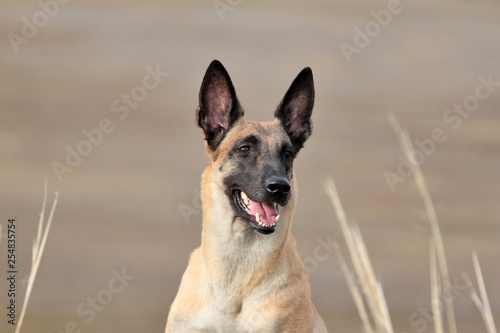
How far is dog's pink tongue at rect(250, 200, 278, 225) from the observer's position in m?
5.07

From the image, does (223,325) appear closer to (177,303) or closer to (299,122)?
(177,303)

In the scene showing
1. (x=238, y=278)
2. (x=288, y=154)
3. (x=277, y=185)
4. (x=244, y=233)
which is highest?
(x=288, y=154)

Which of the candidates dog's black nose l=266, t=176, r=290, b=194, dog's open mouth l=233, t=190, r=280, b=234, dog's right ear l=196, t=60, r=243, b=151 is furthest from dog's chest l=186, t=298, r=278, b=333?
dog's right ear l=196, t=60, r=243, b=151

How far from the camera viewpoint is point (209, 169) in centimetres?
562

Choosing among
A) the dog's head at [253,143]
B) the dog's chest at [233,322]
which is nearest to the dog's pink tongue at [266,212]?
the dog's head at [253,143]

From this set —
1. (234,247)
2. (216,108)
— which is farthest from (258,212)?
(216,108)

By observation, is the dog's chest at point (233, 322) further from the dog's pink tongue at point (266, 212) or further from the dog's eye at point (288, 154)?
the dog's eye at point (288, 154)

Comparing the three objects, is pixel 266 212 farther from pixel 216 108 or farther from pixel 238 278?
pixel 216 108

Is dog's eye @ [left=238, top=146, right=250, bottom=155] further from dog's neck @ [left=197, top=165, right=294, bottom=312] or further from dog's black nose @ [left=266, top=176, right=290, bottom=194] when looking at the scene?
dog's black nose @ [left=266, top=176, right=290, bottom=194]

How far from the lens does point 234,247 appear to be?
17.7 feet

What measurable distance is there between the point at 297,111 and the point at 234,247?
1.51m

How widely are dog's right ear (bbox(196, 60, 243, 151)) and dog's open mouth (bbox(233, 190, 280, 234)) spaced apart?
73cm

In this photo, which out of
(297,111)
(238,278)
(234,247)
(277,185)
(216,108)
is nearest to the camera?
(277,185)

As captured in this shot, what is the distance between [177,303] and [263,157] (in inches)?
59.8
